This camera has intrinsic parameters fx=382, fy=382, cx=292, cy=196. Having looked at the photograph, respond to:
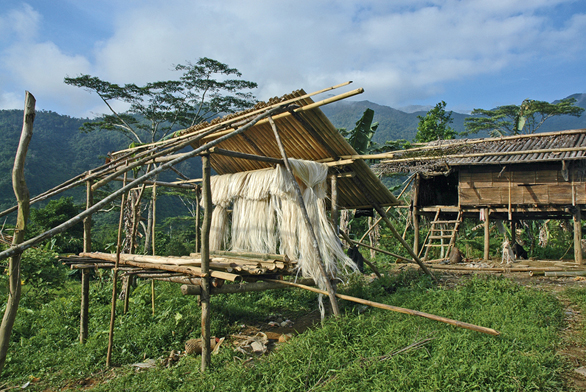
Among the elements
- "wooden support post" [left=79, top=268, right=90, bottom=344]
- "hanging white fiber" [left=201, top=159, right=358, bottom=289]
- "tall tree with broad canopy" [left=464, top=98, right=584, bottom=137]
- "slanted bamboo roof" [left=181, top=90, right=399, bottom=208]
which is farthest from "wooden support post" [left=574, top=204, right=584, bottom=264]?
"tall tree with broad canopy" [left=464, top=98, right=584, bottom=137]

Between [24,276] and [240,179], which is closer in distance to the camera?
[240,179]

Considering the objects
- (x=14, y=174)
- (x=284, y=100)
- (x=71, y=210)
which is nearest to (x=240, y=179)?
(x=284, y=100)

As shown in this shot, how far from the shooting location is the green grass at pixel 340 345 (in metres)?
3.61

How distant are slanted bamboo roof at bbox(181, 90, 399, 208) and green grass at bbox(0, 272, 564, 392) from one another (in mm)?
1792

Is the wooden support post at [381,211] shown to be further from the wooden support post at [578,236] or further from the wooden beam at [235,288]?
the wooden support post at [578,236]

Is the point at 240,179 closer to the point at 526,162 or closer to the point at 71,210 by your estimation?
the point at 526,162

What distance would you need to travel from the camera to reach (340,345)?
4348 mm

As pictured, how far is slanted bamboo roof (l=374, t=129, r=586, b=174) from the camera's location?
1039 centimetres

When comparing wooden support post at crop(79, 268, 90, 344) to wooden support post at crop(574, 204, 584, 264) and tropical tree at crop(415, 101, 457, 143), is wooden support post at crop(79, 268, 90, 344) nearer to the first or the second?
wooden support post at crop(574, 204, 584, 264)

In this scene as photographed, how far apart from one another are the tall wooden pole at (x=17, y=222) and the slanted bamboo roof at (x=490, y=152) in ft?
33.2

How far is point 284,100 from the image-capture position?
5223mm

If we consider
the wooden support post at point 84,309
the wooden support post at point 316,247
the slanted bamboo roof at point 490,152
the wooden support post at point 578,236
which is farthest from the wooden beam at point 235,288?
the wooden support post at point 578,236

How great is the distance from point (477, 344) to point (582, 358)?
3.97 feet

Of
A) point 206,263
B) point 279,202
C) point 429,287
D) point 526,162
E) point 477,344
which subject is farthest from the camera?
point 526,162
